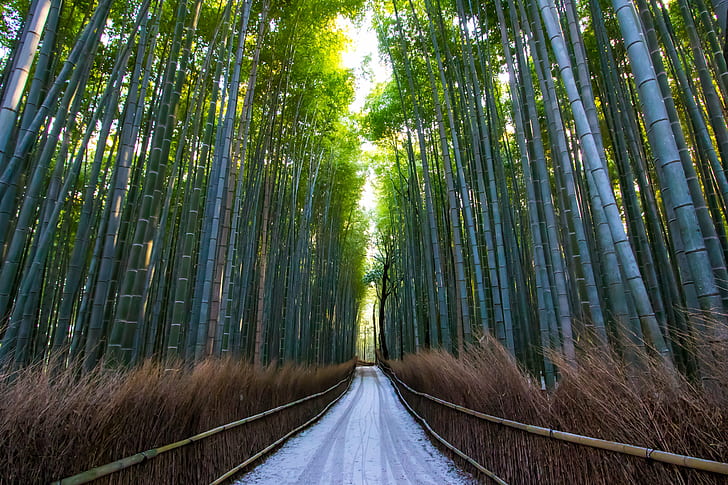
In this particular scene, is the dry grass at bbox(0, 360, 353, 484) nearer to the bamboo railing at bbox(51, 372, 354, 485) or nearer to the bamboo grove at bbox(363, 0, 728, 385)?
the bamboo railing at bbox(51, 372, 354, 485)

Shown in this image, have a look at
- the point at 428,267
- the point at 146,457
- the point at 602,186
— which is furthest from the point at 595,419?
the point at 428,267

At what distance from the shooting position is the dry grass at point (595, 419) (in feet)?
3.30

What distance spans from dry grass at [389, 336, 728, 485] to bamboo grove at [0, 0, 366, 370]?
2.00m

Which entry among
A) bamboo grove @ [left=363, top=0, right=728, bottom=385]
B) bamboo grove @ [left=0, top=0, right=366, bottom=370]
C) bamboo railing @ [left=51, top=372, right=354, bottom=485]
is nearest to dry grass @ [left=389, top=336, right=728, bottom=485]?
bamboo grove @ [left=363, top=0, right=728, bottom=385]

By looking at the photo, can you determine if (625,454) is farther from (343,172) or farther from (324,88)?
(343,172)

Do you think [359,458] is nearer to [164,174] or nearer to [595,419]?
[595,419]

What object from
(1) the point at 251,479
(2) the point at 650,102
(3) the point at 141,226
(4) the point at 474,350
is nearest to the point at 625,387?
(2) the point at 650,102

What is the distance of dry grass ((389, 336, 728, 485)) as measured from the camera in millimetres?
1004

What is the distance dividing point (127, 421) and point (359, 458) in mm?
2076

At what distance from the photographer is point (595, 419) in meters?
1.40

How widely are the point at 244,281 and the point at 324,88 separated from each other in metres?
3.47

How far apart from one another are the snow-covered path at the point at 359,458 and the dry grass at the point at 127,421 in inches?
11.5

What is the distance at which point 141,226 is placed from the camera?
8.25ft

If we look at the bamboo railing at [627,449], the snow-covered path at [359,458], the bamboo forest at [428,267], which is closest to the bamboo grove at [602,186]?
the bamboo forest at [428,267]
